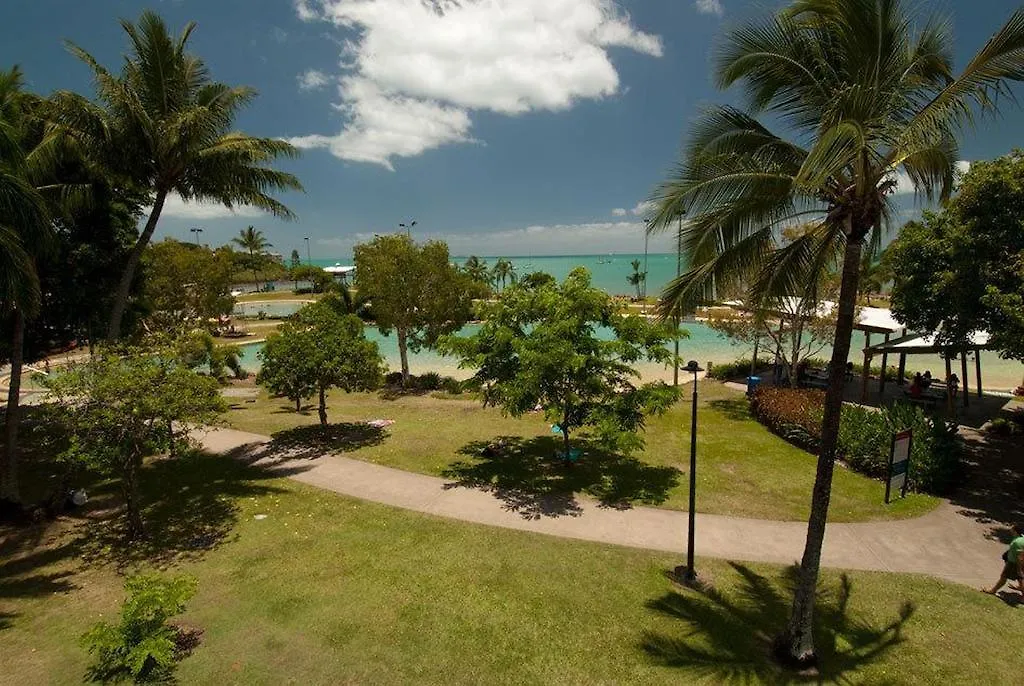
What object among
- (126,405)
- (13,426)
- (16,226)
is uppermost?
(16,226)

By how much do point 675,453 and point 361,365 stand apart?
438 inches

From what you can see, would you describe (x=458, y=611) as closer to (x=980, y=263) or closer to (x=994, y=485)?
(x=980, y=263)

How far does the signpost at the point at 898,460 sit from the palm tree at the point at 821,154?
660 cm

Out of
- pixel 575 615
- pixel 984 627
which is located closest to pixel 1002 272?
pixel 984 627

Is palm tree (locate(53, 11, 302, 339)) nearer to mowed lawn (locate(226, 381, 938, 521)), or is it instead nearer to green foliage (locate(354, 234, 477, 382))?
mowed lawn (locate(226, 381, 938, 521))

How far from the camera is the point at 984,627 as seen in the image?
8.30m

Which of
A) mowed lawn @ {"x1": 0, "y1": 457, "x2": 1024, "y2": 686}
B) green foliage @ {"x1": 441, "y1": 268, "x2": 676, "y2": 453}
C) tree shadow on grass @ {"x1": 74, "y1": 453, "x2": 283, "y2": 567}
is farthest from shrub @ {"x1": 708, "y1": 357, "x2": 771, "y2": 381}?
tree shadow on grass @ {"x1": 74, "y1": 453, "x2": 283, "y2": 567}

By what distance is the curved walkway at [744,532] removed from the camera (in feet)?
34.2

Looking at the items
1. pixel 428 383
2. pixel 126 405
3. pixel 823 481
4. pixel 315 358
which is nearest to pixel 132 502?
pixel 126 405

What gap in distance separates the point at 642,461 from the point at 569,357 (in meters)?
6.02

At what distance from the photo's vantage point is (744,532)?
11664 millimetres

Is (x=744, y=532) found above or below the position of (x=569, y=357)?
below

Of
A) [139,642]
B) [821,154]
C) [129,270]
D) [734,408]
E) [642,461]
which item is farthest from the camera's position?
[734,408]

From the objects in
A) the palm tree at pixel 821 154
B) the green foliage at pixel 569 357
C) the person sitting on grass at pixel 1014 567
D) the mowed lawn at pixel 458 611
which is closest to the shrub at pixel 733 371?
the green foliage at pixel 569 357
